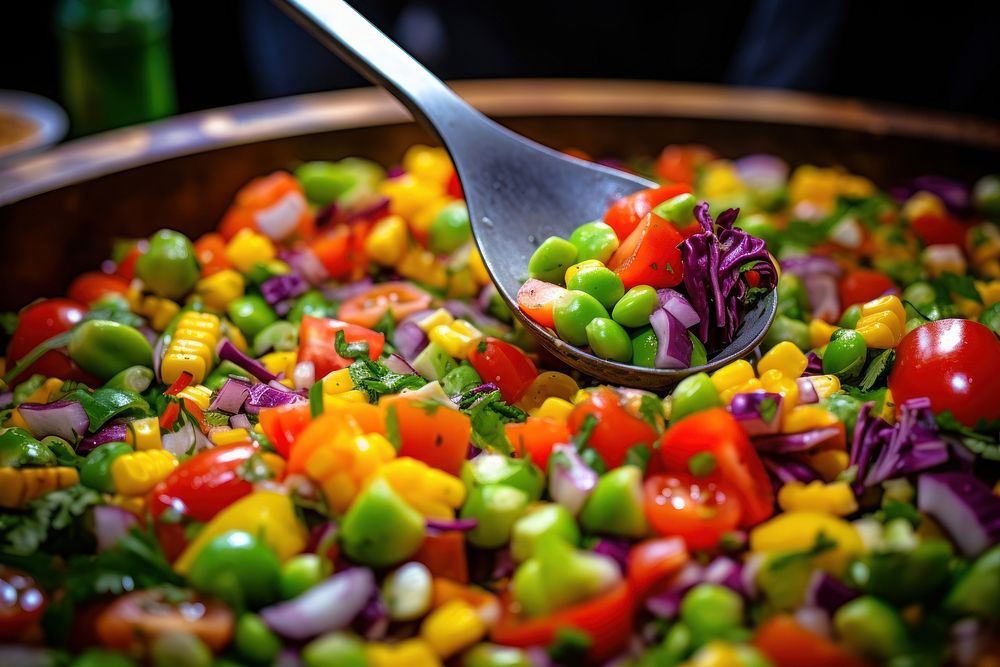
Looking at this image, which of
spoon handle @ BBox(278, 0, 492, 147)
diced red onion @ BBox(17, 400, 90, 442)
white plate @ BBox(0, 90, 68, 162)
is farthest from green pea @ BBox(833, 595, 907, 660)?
white plate @ BBox(0, 90, 68, 162)

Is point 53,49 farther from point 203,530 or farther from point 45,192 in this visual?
point 203,530

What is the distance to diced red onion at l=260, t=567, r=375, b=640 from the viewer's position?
2062 millimetres

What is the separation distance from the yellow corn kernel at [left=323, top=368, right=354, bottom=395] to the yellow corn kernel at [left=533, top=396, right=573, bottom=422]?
0.63 m

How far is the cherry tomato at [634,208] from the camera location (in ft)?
10.3

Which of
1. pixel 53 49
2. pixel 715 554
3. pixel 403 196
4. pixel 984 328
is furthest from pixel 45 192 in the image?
pixel 53 49

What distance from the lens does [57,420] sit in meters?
2.82

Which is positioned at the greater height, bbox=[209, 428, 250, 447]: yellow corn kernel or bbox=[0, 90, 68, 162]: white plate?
bbox=[0, 90, 68, 162]: white plate

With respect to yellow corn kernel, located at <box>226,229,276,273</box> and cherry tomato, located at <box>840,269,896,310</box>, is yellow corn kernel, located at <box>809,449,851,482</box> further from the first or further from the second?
yellow corn kernel, located at <box>226,229,276,273</box>

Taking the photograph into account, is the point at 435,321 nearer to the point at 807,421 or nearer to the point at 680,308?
the point at 680,308

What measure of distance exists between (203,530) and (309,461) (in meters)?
0.32

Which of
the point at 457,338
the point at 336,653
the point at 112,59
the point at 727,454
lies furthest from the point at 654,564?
the point at 112,59

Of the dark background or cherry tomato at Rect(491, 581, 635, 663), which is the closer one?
cherry tomato at Rect(491, 581, 635, 663)

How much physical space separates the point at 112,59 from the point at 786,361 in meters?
4.47

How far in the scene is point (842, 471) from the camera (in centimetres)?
252
